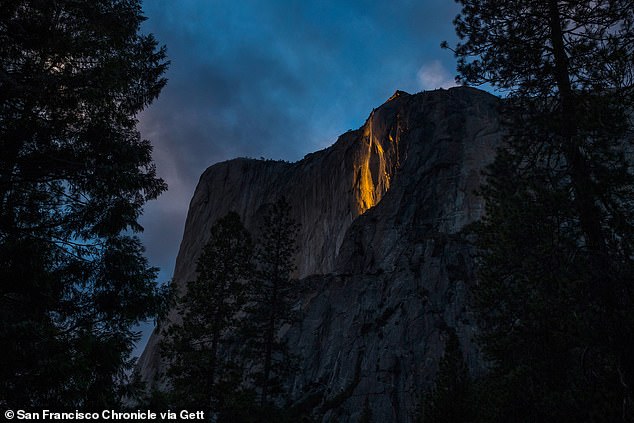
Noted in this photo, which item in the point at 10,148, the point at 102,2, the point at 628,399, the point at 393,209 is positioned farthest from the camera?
the point at 393,209

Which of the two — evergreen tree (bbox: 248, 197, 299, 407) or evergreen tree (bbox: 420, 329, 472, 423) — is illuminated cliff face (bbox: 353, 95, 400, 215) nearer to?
evergreen tree (bbox: 248, 197, 299, 407)

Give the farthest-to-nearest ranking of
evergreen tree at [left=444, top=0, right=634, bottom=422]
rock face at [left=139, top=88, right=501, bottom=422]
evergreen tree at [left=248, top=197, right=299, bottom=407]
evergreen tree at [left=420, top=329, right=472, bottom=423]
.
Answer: rock face at [left=139, top=88, right=501, bottom=422]
evergreen tree at [left=248, top=197, right=299, bottom=407]
evergreen tree at [left=420, top=329, right=472, bottom=423]
evergreen tree at [left=444, top=0, right=634, bottom=422]

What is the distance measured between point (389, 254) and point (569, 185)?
92.0ft

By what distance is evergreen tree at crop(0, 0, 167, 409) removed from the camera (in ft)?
26.8

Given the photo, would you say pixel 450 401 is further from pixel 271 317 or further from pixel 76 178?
pixel 76 178

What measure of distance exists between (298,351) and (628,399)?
27695 millimetres

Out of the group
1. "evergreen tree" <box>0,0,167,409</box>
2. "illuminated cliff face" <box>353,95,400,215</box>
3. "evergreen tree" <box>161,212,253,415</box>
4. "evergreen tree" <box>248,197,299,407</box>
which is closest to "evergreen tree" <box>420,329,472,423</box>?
"evergreen tree" <box>248,197,299,407</box>

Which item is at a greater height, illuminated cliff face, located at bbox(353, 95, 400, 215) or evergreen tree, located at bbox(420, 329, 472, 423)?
illuminated cliff face, located at bbox(353, 95, 400, 215)

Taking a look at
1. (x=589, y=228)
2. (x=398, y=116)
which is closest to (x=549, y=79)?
(x=589, y=228)

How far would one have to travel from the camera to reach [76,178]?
9.34 meters

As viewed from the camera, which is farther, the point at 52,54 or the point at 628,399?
the point at 52,54

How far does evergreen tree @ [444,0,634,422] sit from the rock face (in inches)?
466

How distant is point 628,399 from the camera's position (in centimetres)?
706

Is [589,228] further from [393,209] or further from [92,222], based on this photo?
[393,209]
